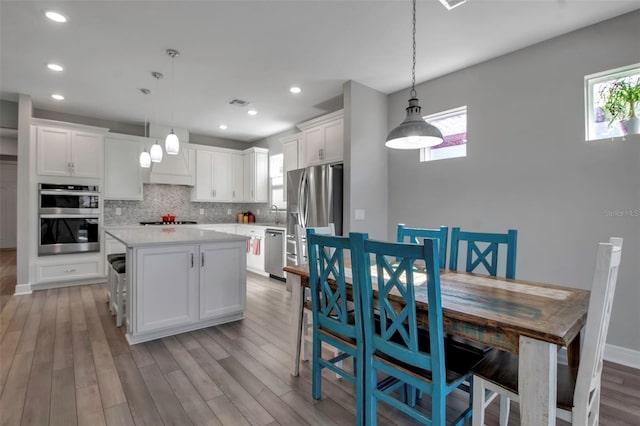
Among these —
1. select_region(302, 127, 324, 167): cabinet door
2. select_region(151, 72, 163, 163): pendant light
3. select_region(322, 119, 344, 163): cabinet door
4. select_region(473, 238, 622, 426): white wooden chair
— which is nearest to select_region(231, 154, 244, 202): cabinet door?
select_region(302, 127, 324, 167): cabinet door

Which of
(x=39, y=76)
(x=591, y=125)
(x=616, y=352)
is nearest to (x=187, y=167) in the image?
(x=39, y=76)

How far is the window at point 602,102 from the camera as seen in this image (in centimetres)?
250

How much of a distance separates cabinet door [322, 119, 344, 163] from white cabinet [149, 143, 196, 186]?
2.95 metres

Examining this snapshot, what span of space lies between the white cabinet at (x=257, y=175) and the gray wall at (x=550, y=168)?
3.74 m

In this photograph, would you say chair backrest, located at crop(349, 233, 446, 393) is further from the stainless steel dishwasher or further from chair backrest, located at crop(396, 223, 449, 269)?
the stainless steel dishwasher

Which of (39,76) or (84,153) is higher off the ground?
(39,76)

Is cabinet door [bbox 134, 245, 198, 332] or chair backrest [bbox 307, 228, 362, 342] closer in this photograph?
chair backrest [bbox 307, 228, 362, 342]

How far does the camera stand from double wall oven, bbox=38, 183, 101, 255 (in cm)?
440

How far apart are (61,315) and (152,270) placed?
5.34 feet

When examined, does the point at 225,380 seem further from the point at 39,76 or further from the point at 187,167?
the point at 187,167

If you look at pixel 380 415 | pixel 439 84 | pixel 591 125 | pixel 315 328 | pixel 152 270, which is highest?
pixel 439 84

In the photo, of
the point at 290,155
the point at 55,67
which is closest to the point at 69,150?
the point at 55,67

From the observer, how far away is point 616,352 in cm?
251

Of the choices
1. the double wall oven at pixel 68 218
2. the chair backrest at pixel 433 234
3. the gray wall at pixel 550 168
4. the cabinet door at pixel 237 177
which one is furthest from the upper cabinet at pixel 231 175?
the chair backrest at pixel 433 234
